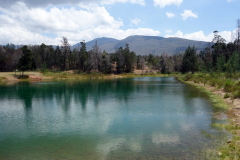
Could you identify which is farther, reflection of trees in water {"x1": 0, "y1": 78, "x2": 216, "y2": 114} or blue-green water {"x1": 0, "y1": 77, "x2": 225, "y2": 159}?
reflection of trees in water {"x1": 0, "y1": 78, "x2": 216, "y2": 114}

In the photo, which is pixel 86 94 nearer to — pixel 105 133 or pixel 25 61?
pixel 105 133

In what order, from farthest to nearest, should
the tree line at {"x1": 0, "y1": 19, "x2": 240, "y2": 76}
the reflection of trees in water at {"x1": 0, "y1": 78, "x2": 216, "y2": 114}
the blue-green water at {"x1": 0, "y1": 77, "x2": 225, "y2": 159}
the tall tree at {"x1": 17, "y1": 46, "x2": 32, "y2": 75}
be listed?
the tree line at {"x1": 0, "y1": 19, "x2": 240, "y2": 76}
the tall tree at {"x1": 17, "y1": 46, "x2": 32, "y2": 75}
the reflection of trees in water at {"x1": 0, "y1": 78, "x2": 216, "y2": 114}
the blue-green water at {"x1": 0, "y1": 77, "x2": 225, "y2": 159}

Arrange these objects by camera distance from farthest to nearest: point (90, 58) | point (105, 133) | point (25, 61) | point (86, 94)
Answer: point (90, 58), point (25, 61), point (86, 94), point (105, 133)

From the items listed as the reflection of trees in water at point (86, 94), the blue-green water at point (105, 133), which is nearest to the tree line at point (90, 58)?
the reflection of trees in water at point (86, 94)

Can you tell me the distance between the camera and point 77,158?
921 centimetres

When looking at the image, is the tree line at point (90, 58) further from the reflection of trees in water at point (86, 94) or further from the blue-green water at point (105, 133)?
the blue-green water at point (105, 133)

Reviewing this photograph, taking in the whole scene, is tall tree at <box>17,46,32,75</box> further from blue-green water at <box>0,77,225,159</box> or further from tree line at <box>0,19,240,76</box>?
blue-green water at <box>0,77,225,159</box>

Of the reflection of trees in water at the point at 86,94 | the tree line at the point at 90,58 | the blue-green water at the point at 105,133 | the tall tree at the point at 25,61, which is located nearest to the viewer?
the blue-green water at the point at 105,133

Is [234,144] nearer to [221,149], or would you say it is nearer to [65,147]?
[221,149]

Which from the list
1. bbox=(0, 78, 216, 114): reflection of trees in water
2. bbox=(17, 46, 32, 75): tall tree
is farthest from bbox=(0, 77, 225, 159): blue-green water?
bbox=(17, 46, 32, 75): tall tree

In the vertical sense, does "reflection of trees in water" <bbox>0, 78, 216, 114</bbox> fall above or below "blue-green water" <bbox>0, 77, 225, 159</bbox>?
above

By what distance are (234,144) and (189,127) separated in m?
4.02

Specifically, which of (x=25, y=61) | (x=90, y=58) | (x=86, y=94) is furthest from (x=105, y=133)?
(x=90, y=58)

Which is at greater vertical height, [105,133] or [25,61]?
[25,61]
